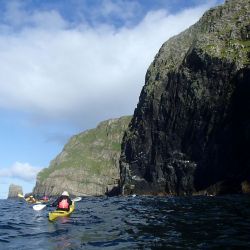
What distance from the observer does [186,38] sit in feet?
482

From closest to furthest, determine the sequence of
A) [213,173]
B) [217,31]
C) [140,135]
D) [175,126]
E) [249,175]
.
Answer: [249,175] < [213,173] < [175,126] < [217,31] < [140,135]

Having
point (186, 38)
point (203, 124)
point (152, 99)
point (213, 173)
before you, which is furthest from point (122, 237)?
point (186, 38)

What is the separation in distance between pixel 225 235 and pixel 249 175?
6306 cm

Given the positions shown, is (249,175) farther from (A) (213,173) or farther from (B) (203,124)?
(B) (203,124)

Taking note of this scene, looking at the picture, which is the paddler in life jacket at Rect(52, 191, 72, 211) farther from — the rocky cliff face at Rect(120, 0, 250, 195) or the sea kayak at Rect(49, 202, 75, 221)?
the rocky cliff face at Rect(120, 0, 250, 195)

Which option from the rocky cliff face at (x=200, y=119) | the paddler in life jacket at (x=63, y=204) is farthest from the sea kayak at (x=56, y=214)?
the rocky cliff face at (x=200, y=119)

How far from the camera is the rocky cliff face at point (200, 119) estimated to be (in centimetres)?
9138

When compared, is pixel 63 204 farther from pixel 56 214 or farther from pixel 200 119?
pixel 200 119

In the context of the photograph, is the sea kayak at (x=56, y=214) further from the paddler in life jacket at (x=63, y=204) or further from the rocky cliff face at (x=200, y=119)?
the rocky cliff face at (x=200, y=119)

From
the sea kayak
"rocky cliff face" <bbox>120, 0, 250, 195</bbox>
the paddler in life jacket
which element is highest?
"rocky cliff face" <bbox>120, 0, 250, 195</bbox>

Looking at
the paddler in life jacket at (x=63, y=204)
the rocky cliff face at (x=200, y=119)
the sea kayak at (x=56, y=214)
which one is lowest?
the sea kayak at (x=56, y=214)

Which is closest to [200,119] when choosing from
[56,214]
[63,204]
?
[63,204]

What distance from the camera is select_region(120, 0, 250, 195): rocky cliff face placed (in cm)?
9138

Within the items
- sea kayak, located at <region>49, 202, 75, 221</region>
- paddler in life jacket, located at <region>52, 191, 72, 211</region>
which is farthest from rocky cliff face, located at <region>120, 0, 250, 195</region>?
sea kayak, located at <region>49, 202, 75, 221</region>
